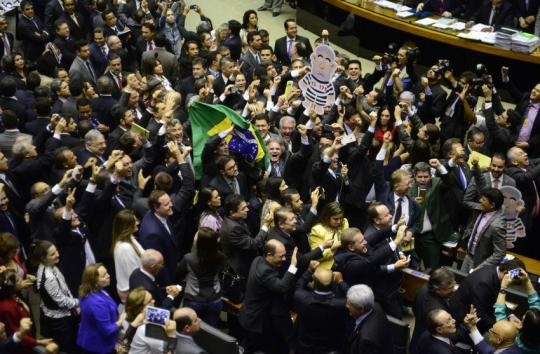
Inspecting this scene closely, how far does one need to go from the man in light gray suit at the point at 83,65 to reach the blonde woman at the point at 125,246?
15.0 feet

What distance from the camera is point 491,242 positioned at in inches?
299

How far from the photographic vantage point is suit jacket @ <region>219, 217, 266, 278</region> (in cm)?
721

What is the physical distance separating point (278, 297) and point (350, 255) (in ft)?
2.28

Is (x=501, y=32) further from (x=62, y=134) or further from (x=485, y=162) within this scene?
(x=62, y=134)

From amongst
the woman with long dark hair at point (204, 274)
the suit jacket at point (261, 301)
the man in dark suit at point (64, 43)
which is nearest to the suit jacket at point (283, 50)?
the man in dark suit at point (64, 43)

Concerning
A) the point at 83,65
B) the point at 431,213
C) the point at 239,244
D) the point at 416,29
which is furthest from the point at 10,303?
the point at 416,29

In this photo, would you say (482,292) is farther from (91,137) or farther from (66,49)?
(66,49)

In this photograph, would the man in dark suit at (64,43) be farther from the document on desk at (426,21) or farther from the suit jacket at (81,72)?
the document on desk at (426,21)

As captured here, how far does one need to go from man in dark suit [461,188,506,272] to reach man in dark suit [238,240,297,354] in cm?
183

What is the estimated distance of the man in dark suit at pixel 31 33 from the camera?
1253 centimetres

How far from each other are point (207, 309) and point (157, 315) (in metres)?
1.38

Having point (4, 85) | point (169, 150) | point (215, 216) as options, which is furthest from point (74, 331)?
point (4, 85)

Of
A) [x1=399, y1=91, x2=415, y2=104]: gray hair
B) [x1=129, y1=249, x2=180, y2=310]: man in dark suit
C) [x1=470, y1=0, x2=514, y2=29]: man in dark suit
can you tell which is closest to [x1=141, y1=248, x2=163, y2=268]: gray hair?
[x1=129, y1=249, x2=180, y2=310]: man in dark suit

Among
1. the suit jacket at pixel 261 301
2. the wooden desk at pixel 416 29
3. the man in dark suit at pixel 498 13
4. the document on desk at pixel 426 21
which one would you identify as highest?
the man in dark suit at pixel 498 13
